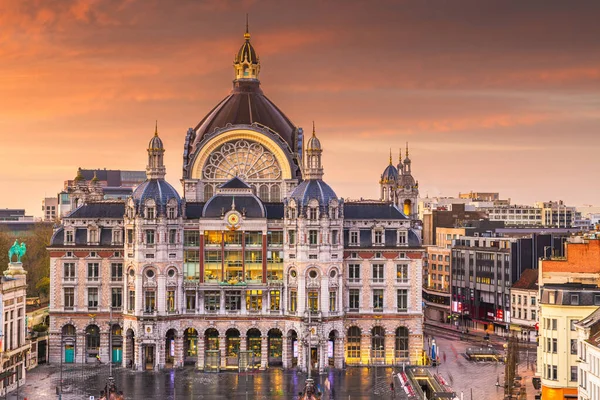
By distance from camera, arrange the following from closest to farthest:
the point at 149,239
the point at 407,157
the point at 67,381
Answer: the point at 67,381
the point at 149,239
the point at 407,157

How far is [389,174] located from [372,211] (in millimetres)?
20880

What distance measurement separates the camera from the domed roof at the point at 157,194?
15562 cm

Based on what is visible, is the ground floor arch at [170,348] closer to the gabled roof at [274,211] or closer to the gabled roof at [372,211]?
the gabled roof at [274,211]

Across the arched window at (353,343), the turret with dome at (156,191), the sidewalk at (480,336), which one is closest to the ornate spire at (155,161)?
the turret with dome at (156,191)

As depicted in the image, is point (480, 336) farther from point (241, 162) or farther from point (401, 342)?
point (241, 162)

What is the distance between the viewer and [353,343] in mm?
158750

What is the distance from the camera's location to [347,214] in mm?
162500

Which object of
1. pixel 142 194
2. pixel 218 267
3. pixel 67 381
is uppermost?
pixel 142 194

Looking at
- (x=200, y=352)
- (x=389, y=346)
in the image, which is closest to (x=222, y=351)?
(x=200, y=352)

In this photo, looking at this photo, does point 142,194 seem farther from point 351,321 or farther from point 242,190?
point 351,321

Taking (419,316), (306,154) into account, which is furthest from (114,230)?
(419,316)

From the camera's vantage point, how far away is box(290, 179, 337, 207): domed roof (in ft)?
509

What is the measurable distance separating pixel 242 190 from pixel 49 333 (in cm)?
3263

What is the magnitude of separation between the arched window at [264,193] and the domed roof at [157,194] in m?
18.2
